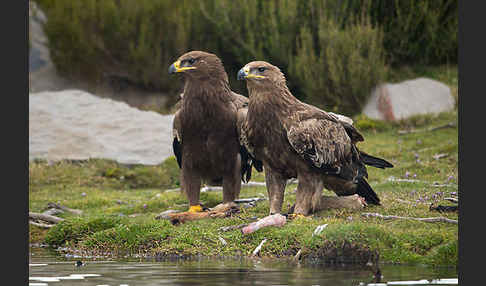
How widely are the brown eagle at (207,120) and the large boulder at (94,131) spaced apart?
7512 mm

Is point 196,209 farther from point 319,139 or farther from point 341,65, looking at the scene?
point 341,65

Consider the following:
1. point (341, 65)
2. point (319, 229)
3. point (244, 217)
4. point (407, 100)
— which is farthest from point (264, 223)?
point (407, 100)

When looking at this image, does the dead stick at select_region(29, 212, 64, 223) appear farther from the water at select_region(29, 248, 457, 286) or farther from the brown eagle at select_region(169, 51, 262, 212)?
the water at select_region(29, 248, 457, 286)

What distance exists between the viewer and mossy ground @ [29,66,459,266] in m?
8.69

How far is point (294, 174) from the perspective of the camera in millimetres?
10172

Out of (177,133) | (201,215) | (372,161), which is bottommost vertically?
(201,215)

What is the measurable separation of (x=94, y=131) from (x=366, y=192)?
10617 mm

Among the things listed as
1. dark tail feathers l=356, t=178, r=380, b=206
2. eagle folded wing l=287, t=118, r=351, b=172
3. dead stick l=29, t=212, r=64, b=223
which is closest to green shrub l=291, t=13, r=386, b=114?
dark tail feathers l=356, t=178, r=380, b=206

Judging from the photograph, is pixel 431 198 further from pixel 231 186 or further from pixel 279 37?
pixel 279 37

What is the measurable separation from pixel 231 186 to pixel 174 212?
123 cm

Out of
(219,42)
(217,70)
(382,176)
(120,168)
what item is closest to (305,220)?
(217,70)

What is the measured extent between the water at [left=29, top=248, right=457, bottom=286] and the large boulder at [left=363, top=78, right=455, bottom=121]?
43.6 ft

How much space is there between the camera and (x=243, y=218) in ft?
34.8

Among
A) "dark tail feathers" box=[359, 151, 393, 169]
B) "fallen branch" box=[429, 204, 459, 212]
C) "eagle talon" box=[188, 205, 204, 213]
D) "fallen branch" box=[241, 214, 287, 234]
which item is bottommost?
"eagle talon" box=[188, 205, 204, 213]
